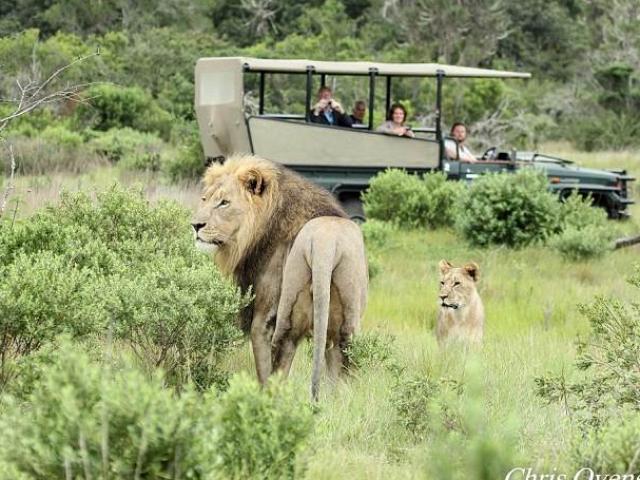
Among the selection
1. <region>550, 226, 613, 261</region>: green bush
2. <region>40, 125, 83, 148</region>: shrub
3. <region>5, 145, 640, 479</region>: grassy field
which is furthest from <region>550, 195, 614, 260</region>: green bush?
<region>40, 125, 83, 148</region>: shrub

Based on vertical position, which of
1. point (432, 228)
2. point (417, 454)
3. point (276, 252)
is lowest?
point (432, 228)

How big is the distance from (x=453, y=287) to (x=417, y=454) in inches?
147

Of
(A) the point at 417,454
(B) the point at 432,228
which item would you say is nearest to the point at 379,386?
(A) the point at 417,454

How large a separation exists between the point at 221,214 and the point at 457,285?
260 cm

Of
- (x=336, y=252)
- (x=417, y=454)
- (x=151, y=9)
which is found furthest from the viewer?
(x=151, y=9)

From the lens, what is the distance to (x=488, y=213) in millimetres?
13539

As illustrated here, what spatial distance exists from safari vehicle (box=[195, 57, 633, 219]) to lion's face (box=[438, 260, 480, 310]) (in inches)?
245

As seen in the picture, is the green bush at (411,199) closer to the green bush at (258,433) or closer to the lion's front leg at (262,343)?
the lion's front leg at (262,343)

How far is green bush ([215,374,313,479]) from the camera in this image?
3.78 meters

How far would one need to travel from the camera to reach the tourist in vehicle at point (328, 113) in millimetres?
15367

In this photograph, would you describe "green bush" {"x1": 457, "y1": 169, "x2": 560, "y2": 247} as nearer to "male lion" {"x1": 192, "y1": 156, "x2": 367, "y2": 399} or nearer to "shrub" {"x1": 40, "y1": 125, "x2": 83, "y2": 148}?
"male lion" {"x1": 192, "y1": 156, "x2": 367, "y2": 399}

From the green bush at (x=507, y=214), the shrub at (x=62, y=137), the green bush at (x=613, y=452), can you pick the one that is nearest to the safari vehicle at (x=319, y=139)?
the green bush at (x=507, y=214)

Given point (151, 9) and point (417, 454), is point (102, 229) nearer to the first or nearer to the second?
point (417, 454)

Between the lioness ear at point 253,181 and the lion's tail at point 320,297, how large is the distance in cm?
53
